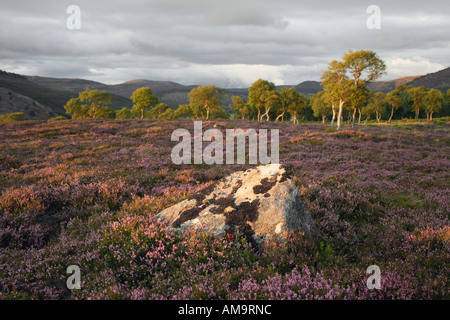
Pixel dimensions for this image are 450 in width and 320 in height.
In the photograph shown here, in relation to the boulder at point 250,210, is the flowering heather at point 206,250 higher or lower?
lower

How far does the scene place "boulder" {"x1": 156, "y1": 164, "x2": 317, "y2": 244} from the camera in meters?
4.64

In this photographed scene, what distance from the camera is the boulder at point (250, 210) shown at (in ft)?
15.2

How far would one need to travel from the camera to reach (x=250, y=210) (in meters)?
4.94

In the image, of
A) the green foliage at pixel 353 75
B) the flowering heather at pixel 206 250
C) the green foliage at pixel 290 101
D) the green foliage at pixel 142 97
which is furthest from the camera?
the green foliage at pixel 142 97

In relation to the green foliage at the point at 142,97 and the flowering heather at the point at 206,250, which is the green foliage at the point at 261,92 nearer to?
the green foliage at the point at 142,97

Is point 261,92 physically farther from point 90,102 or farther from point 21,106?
point 21,106

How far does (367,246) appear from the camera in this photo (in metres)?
4.73

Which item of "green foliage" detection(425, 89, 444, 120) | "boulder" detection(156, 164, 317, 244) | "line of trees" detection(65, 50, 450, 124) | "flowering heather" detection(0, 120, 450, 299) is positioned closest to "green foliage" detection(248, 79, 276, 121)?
"line of trees" detection(65, 50, 450, 124)

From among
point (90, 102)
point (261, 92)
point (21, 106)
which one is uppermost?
point (21, 106)

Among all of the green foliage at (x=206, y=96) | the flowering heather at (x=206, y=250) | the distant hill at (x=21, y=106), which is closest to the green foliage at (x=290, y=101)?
the green foliage at (x=206, y=96)

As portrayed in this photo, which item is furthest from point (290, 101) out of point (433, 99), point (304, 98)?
point (433, 99)

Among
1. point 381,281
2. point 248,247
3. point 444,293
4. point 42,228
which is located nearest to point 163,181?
point 42,228

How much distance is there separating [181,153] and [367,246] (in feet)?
43.5
